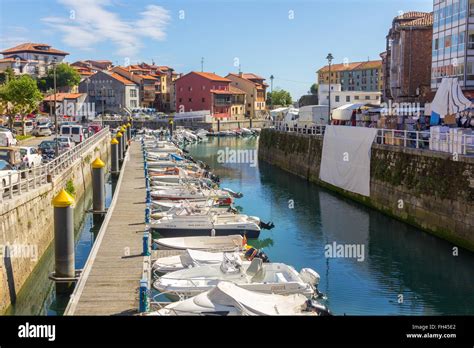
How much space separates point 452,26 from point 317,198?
18.4m

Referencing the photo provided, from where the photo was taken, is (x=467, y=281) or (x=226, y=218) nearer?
(x=467, y=281)

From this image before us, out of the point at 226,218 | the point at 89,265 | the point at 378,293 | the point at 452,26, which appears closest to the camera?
the point at 89,265

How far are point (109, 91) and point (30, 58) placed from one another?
29605 millimetres

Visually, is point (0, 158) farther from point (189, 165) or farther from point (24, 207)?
point (189, 165)

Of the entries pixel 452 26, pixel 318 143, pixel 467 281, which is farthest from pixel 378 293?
pixel 452 26

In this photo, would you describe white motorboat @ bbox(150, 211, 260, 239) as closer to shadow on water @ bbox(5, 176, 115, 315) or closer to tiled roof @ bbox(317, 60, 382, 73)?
shadow on water @ bbox(5, 176, 115, 315)

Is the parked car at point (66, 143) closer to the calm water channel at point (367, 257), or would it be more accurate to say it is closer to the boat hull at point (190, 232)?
the calm water channel at point (367, 257)

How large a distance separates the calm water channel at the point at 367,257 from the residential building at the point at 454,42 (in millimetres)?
14614

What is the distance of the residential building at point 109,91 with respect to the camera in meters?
124

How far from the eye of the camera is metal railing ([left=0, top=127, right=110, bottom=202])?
70.3ft

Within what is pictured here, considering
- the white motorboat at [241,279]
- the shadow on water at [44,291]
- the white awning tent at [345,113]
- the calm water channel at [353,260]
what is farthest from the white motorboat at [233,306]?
the white awning tent at [345,113]

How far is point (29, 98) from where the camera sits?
72.8 metres

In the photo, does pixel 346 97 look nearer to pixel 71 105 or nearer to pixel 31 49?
pixel 71 105
